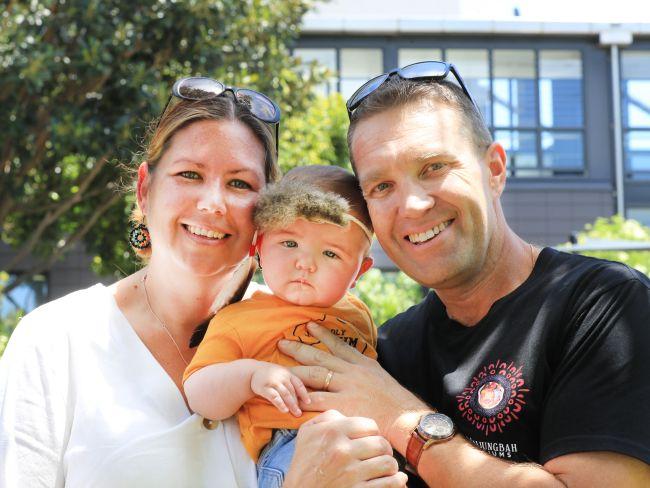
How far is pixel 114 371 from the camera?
311cm

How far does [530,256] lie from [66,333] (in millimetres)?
1775

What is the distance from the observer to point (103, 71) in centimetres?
995

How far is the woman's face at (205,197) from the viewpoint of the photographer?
3.19m

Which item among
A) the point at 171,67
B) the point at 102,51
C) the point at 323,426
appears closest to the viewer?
the point at 323,426

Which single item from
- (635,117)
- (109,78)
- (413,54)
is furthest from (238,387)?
(635,117)

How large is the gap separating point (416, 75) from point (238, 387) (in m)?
1.37

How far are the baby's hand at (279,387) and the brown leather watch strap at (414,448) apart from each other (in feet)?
1.25

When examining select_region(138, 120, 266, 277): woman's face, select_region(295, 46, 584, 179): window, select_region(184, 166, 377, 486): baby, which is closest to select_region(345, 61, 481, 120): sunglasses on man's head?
select_region(184, 166, 377, 486): baby

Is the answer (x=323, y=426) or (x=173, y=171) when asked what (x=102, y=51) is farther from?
(x=323, y=426)

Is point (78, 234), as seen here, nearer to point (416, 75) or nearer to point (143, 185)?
point (143, 185)

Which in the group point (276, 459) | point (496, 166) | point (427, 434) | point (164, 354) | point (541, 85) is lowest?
point (276, 459)

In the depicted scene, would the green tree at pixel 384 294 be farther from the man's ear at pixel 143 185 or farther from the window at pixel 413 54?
the window at pixel 413 54

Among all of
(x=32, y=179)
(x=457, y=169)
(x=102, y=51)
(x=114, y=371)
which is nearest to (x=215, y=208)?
(x=114, y=371)

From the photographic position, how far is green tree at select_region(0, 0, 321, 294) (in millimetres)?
9953
